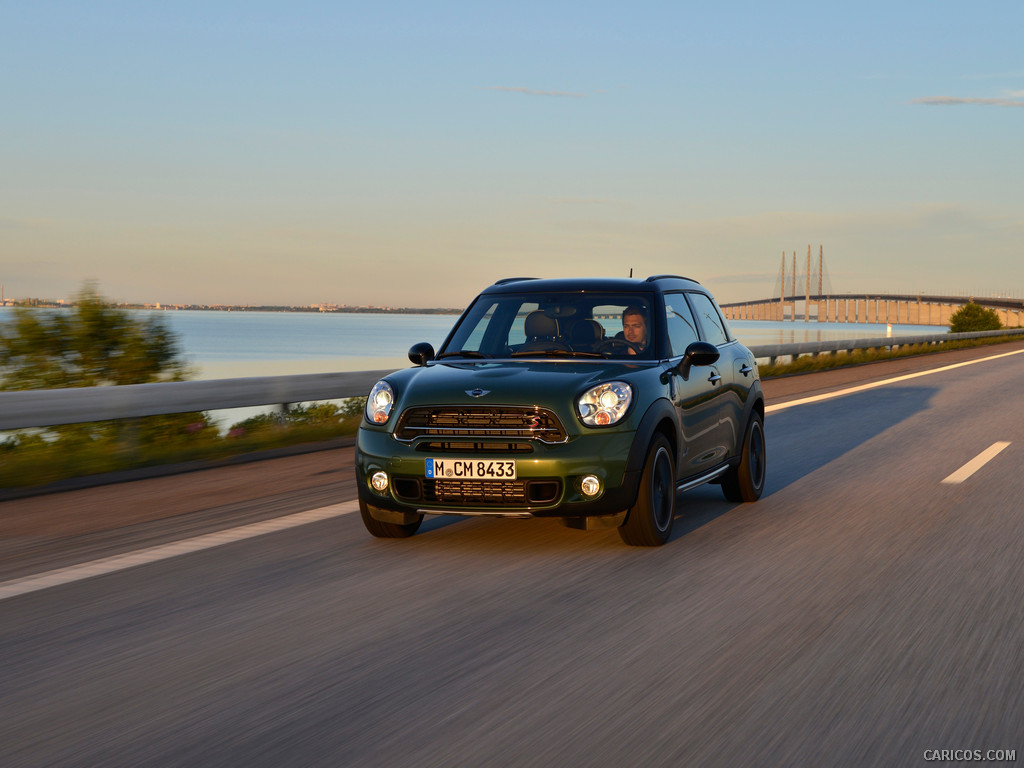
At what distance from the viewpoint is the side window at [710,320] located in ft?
28.2

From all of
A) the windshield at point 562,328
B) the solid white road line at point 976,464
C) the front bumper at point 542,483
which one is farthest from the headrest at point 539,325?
the solid white road line at point 976,464

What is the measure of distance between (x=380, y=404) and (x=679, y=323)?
2.28 m

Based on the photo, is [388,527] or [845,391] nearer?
[388,527]

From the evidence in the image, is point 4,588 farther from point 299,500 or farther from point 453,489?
point 299,500

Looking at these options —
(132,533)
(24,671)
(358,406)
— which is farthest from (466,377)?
(358,406)

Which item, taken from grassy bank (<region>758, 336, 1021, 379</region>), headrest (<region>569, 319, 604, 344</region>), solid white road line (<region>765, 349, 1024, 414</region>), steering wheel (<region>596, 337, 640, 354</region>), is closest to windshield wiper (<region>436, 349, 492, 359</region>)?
headrest (<region>569, 319, 604, 344</region>)

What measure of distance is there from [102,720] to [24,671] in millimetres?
740

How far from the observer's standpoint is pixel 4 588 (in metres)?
5.87

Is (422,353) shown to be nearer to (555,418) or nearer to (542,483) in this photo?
(555,418)

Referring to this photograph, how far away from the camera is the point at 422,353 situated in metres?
7.69

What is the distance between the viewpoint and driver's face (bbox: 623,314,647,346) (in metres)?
7.61

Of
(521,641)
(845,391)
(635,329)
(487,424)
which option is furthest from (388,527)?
(845,391)

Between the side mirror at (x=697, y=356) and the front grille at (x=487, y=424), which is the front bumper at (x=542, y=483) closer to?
the front grille at (x=487, y=424)

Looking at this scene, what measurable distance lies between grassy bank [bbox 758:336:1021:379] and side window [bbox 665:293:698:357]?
17.2 m
